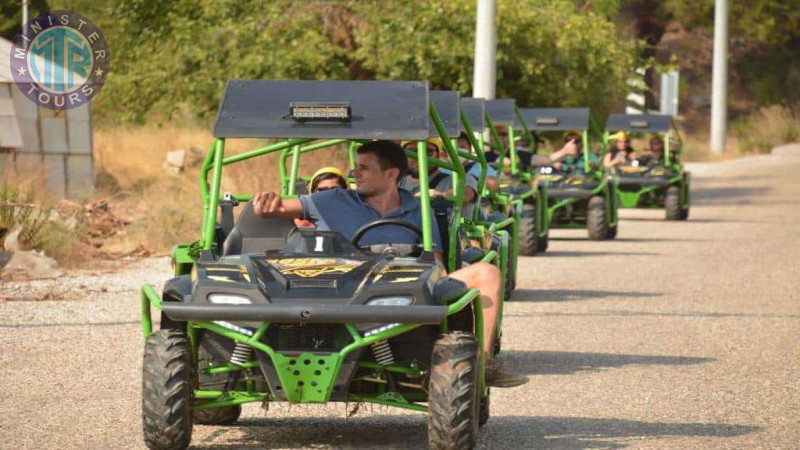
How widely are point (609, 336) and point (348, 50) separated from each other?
17360 millimetres

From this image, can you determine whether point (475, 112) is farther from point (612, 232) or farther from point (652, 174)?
point (652, 174)

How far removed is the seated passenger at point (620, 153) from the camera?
27.2m

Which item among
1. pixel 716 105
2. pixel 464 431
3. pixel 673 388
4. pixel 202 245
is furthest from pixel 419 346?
pixel 716 105

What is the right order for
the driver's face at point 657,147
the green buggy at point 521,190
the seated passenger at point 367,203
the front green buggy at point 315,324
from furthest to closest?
the driver's face at point 657,147 → the green buggy at point 521,190 → the seated passenger at point 367,203 → the front green buggy at point 315,324

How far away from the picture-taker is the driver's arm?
26.2 ft

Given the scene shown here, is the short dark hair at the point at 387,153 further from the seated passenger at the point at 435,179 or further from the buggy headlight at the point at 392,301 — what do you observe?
the seated passenger at the point at 435,179

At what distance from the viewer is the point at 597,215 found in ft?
73.3

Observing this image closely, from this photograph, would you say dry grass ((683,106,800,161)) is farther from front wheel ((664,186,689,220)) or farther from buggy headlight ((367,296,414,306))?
buggy headlight ((367,296,414,306))

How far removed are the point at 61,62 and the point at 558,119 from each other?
1877 centimetres

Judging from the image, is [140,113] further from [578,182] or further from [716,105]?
[716,105]

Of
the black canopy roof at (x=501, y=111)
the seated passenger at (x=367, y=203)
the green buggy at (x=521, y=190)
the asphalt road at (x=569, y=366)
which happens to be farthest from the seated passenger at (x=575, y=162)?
the seated passenger at (x=367, y=203)

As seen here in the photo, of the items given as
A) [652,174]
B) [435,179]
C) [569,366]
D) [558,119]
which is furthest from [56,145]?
[569,366]

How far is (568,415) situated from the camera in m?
8.37

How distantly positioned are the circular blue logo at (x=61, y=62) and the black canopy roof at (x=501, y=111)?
8008mm
